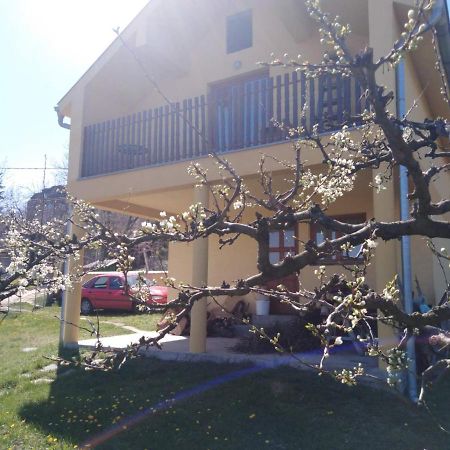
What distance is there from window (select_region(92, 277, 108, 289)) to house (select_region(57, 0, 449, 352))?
7.96 meters

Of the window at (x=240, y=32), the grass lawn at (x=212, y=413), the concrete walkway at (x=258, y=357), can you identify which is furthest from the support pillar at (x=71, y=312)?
the window at (x=240, y=32)

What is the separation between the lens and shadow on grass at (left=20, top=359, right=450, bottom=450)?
16.6 feet

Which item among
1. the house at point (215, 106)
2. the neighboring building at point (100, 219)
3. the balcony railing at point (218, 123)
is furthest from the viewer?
the house at point (215, 106)

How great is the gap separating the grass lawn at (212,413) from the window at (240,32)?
6.49 m

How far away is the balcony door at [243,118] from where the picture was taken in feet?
25.9

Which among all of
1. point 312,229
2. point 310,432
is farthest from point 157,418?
point 312,229

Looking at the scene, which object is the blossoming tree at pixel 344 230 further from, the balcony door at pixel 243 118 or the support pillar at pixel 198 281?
the support pillar at pixel 198 281

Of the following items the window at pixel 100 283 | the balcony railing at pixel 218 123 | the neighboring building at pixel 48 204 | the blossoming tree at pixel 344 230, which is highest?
the balcony railing at pixel 218 123

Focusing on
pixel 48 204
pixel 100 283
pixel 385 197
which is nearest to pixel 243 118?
pixel 385 197

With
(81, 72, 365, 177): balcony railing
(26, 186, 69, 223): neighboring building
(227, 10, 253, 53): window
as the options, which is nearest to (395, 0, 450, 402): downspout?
(81, 72, 365, 177): balcony railing

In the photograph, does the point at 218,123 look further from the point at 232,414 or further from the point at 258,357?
the point at 232,414

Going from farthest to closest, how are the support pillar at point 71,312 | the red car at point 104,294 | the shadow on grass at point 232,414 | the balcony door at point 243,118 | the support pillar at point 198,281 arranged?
the red car at point 104,294
the support pillar at point 71,312
the support pillar at point 198,281
the balcony door at point 243,118
the shadow on grass at point 232,414

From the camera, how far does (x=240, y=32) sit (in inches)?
418

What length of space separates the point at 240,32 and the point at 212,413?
308 inches
